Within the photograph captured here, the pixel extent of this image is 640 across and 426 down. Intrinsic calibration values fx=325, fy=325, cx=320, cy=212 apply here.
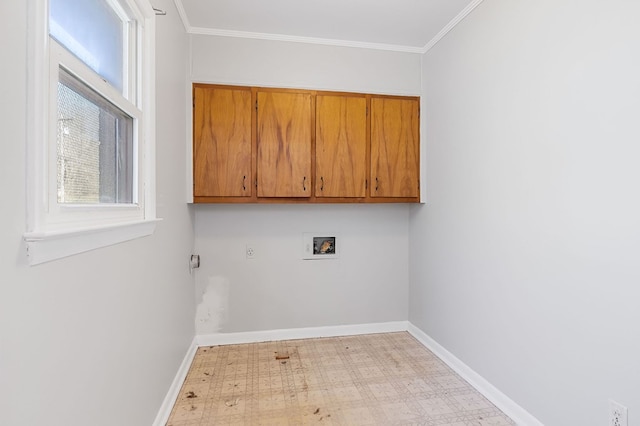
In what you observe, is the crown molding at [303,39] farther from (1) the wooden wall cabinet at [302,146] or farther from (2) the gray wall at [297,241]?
(1) the wooden wall cabinet at [302,146]

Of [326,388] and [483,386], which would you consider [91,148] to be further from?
[483,386]

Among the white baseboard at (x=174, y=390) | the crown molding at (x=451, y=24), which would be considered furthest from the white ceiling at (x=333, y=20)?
the white baseboard at (x=174, y=390)

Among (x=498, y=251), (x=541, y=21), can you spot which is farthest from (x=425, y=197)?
(x=541, y=21)

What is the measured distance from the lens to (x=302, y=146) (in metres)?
2.74

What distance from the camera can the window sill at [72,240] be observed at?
782 mm

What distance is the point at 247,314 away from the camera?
9.61 feet

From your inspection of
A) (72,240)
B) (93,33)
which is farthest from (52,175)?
(93,33)

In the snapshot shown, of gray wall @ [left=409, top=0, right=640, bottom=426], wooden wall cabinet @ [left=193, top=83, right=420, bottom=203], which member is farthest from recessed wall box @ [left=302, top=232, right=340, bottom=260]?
gray wall @ [left=409, top=0, right=640, bottom=426]

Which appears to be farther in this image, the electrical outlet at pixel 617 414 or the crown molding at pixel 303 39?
the crown molding at pixel 303 39

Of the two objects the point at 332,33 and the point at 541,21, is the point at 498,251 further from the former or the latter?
the point at 332,33

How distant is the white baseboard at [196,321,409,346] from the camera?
287 centimetres

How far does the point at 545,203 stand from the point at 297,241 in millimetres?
1944

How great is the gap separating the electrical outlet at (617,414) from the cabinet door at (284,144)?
2161mm

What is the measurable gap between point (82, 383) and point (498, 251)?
2.15m
